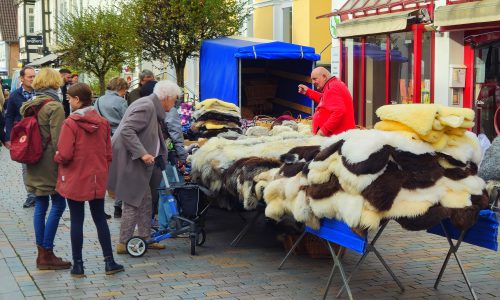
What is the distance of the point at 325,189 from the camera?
18.8ft

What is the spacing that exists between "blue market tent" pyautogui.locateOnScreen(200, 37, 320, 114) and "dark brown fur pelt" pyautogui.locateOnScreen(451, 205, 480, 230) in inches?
363

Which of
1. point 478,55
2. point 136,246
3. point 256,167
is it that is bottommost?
point 136,246

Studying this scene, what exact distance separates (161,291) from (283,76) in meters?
9.78

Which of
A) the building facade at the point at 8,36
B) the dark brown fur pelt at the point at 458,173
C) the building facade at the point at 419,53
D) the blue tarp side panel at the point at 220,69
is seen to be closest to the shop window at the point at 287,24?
the blue tarp side panel at the point at 220,69

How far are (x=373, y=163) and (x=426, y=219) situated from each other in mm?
505

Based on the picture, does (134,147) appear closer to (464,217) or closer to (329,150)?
(329,150)

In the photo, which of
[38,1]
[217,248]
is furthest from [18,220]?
[38,1]

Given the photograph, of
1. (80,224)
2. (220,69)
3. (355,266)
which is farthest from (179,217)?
(220,69)

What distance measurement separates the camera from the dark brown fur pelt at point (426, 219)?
536cm

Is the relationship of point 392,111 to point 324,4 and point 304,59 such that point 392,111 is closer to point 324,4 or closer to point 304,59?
point 304,59

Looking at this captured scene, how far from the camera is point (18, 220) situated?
9.81 metres

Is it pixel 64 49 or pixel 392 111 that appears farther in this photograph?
pixel 64 49

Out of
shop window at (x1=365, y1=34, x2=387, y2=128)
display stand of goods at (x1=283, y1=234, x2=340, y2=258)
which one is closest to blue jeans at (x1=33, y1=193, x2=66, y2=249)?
display stand of goods at (x1=283, y1=234, x2=340, y2=258)

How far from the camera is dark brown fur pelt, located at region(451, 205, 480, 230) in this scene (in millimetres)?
5477
